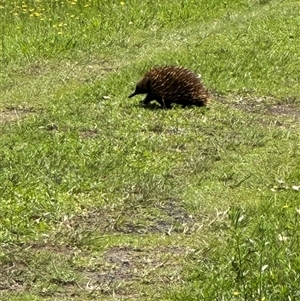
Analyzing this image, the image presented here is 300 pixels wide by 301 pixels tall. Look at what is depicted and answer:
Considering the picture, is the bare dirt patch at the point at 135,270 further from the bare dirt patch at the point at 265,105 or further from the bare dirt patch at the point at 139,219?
the bare dirt patch at the point at 265,105

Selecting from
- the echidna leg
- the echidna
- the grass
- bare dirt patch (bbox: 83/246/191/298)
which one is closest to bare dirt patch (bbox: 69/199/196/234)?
the grass

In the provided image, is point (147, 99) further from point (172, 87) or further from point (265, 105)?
point (265, 105)

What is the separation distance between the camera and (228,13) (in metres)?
15.5

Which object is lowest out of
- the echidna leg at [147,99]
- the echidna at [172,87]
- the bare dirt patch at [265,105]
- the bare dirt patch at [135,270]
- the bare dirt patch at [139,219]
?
the bare dirt patch at [265,105]

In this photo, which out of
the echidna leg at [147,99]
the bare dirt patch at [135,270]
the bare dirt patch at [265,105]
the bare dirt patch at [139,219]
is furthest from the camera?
the echidna leg at [147,99]

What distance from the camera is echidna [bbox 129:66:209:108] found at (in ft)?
35.7

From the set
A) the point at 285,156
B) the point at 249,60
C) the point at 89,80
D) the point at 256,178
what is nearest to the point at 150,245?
the point at 256,178

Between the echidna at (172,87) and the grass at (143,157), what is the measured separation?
22 centimetres

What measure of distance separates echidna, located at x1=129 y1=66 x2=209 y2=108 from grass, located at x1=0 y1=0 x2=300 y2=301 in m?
0.22

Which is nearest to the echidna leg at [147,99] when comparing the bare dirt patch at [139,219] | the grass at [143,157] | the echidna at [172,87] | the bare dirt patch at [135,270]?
the echidna at [172,87]

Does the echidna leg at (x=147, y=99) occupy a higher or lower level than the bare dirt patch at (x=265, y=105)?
higher

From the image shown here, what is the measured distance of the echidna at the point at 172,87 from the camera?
35.7ft

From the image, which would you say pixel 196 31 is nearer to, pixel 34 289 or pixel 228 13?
pixel 228 13

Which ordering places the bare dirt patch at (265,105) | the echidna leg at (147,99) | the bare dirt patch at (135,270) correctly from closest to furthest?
the bare dirt patch at (135,270), the bare dirt patch at (265,105), the echidna leg at (147,99)
